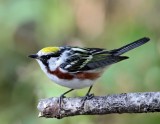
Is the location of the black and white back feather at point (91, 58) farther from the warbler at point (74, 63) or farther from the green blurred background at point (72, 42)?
the green blurred background at point (72, 42)

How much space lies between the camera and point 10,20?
5.30 meters

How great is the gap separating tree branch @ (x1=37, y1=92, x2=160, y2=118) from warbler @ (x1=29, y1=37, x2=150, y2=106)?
0.92 feet

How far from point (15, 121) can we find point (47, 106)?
1585mm

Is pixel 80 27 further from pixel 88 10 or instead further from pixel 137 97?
pixel 137 97

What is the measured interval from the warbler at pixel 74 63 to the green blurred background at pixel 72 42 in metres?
0.32

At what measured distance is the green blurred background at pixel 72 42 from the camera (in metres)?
4.63

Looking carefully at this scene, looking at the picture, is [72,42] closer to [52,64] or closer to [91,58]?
[91,58]

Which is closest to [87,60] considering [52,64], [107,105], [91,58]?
[91,58]

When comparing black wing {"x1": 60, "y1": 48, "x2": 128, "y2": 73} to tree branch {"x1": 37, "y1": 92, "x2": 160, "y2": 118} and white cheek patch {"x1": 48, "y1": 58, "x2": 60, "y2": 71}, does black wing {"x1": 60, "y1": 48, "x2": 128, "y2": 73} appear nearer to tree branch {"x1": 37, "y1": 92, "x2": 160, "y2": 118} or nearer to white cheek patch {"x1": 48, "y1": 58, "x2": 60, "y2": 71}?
white cheek patch {"x1": 48, "y1": 58, "x2": 60, "y2": 71}

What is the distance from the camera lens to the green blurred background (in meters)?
4.63

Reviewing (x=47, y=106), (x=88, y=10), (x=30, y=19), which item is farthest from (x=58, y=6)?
(x=47, y=106)

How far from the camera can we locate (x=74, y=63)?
4.18 metres

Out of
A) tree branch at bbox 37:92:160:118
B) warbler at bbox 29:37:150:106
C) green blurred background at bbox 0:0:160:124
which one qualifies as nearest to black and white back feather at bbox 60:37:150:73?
warbler at bbox 29:37:150:106

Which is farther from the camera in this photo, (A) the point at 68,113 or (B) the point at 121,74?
(B) the point at 121,74
